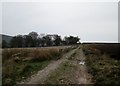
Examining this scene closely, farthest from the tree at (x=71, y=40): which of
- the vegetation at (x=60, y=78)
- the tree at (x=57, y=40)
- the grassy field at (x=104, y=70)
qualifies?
the vegetation at (x=60, y=78)

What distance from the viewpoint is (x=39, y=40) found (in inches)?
2296

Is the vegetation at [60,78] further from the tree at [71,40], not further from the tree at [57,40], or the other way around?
the tree at [71,40]

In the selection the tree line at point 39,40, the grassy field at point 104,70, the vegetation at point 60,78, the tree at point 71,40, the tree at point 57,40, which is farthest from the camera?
the tree at point 71,40

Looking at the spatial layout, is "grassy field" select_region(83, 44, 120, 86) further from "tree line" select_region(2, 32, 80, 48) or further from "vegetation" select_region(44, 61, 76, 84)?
"tree line" select_region(2, 32, 80, 48)

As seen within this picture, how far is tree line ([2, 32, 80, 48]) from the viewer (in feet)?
145

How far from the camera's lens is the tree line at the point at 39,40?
44.1 meters

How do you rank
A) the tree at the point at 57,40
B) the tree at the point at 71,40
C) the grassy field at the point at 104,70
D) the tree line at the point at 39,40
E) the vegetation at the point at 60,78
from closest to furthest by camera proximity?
1. the grassy field at the point at 104,70
2. the vegetation at the point at 60,78
3. the tree line at the point at 39,40
4. the tree at the point at 57,40
5. the tree at the point at 71,40

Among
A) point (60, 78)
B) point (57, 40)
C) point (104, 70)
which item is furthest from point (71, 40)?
point (60, 78)

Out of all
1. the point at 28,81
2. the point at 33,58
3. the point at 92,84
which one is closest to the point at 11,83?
the point at 28,81

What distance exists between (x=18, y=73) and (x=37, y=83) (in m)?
1.94

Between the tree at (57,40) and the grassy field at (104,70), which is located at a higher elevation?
the tree at (57,40)

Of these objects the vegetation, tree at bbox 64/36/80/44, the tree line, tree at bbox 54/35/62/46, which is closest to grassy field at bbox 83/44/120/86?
the vegetation

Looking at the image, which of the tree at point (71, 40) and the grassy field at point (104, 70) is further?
the tree at point (71, 40)

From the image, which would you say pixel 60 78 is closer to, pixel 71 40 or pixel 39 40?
pixel 39 40
